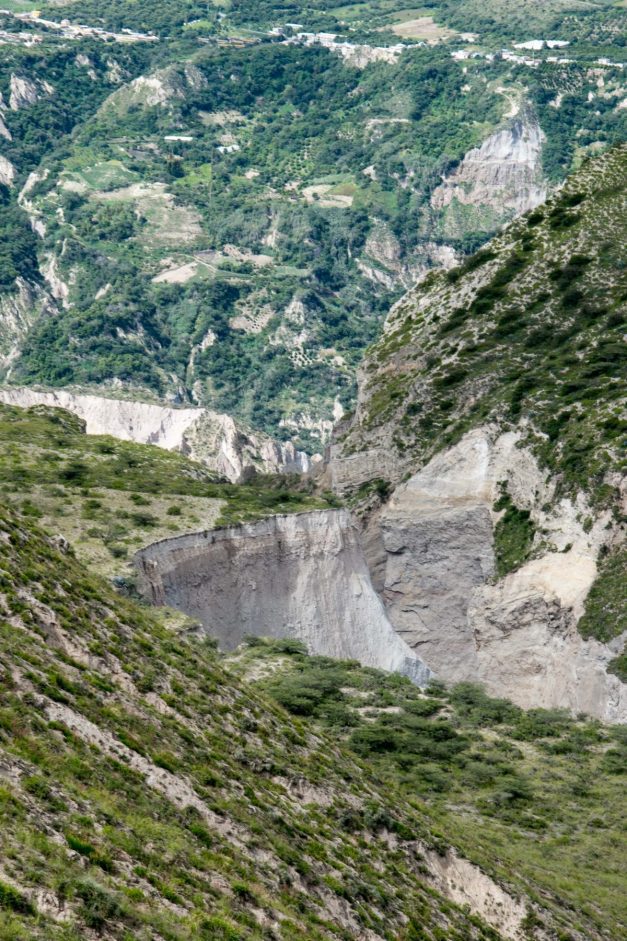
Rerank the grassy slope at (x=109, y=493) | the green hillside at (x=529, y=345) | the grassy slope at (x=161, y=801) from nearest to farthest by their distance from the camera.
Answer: the grassy slope at (x=161, y=801) → the grassy slope at (x=109, y=493) → the green hillside at (x=529, y=345)

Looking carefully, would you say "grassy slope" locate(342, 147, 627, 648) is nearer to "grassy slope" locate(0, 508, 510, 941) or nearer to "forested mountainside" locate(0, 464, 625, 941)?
"forested mountainside" locate(0, 464, 625, 941)

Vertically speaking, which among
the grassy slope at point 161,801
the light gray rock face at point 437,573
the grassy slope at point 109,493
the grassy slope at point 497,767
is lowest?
the light gray rock face at point 437,573

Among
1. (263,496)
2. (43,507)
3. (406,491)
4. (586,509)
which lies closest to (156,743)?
(43,507)

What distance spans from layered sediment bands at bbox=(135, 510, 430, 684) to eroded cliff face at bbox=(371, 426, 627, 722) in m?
9.99

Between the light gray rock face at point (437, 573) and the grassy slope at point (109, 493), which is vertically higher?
the grassy slope at point (109, 493)

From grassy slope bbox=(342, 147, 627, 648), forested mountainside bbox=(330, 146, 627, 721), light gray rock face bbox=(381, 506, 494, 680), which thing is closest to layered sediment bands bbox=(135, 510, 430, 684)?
forested mountainside bbox=(330, 146, 627, 721)

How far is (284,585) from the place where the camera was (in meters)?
88.6

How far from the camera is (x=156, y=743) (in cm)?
4150

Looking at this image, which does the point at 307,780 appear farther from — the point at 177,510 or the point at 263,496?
the point at 263,496

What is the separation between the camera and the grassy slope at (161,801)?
32.2 meters

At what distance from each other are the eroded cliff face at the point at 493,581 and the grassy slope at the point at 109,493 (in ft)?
37.8

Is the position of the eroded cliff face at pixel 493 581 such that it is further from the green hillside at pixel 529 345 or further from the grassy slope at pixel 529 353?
the green hillside at pixel 529 345

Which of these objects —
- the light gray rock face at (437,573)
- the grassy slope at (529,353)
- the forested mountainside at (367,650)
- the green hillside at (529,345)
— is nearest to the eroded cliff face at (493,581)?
the light gray rock face at (437,573)

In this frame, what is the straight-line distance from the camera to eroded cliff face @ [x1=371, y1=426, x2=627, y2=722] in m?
102
